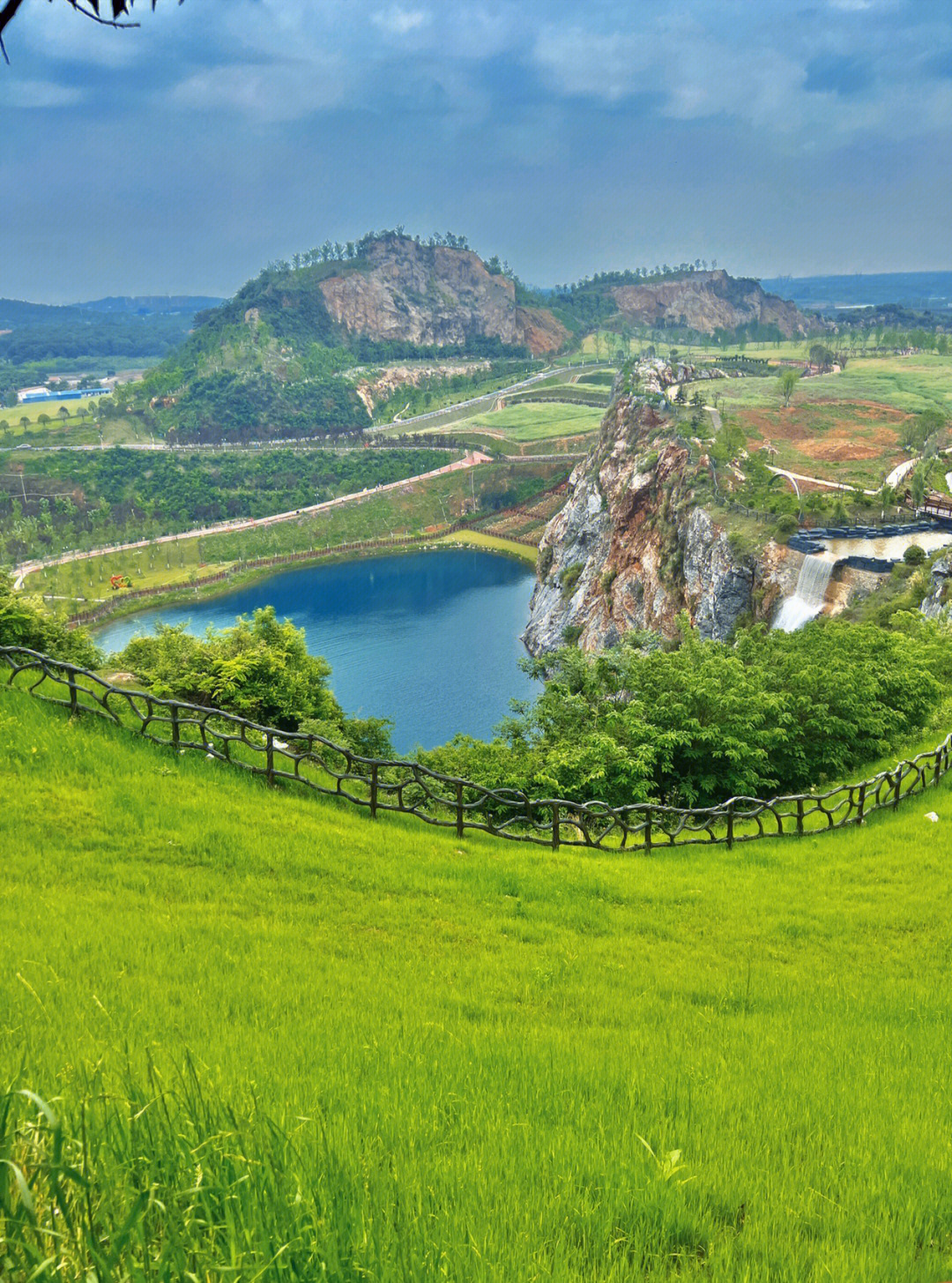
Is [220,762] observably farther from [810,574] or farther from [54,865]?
[810,574]

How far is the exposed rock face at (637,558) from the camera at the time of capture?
52.2 metres

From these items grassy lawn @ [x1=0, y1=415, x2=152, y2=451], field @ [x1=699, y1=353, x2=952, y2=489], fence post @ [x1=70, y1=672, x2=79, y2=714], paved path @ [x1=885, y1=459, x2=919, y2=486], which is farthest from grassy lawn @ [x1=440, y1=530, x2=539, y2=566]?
fence post @ [x1=70, y1=672, x2=79, y2=714]

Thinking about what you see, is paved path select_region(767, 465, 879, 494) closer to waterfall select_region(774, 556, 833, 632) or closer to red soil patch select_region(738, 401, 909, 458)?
red soil patch select_region(738, 401, 909, 458)

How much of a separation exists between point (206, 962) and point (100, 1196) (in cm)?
520

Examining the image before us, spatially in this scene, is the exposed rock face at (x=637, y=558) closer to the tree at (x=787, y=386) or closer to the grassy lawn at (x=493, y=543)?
the grassy lawn at (x=493, y=543)

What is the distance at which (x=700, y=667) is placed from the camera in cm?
2061

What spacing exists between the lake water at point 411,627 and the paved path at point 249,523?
675 inches

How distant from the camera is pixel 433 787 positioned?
1772 cm

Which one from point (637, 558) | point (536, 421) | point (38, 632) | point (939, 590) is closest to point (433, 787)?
point (38, 632)

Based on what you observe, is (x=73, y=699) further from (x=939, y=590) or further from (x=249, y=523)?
(x=249, y=523)

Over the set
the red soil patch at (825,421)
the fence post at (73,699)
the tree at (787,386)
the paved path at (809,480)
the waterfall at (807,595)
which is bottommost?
the waterfall at (807,595)

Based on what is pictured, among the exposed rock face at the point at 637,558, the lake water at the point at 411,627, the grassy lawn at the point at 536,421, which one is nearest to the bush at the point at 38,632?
the lake water at the point at 411,627

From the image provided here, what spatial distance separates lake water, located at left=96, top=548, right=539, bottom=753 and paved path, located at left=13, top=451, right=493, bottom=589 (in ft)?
56.3

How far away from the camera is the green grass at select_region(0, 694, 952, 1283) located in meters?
3.48
